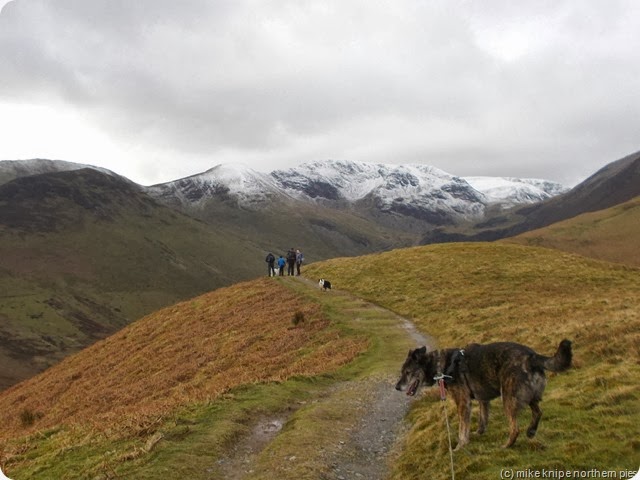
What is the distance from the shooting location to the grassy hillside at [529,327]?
10.6m

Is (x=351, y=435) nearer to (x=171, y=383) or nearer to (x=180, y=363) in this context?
(x=171, y=383)

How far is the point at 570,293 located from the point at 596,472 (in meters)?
34.1

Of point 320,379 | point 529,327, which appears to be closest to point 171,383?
point 320,379

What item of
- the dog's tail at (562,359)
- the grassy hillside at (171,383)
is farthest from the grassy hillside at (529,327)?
the grassy hillside at (171,383)

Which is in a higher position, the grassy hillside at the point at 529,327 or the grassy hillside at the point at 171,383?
the grassy hillside at the point at 529,327

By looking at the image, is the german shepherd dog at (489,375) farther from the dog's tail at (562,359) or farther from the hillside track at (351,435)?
the hillside track at (351,435)

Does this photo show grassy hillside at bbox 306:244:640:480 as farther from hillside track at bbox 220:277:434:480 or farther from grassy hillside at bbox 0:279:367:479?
grassy hillside at bbox 0:279:367:479

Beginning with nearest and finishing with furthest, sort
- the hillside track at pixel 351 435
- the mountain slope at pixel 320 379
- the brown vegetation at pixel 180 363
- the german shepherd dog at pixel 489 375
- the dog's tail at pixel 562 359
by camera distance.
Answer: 1. the dog's tail at pixel 562 359
2. the german shepherd dog at pixel 489 375
3. the mountain slope at pixel 320 379
4. the hillside track at pixel 351 435
5. the brown vegetation at pixel 180 363

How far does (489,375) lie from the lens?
424 inches

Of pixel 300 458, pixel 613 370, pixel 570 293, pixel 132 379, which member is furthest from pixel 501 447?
pixel 570 293

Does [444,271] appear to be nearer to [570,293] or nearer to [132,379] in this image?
[570,293]

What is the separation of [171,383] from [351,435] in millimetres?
16350

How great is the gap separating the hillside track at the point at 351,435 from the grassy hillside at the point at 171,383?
858mm

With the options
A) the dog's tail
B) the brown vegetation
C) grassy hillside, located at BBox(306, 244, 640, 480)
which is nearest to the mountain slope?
grassy hillside, located at BBox(306, 244, 640, 480)
